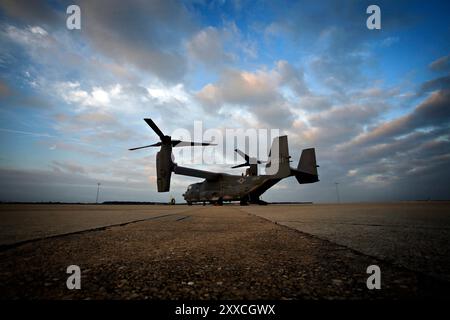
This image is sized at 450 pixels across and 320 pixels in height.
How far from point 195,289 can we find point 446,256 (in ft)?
5.85

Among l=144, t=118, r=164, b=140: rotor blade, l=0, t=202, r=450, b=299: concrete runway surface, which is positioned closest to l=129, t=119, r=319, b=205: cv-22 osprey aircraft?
l=144, t=118, r=164, b=140: rotor blade

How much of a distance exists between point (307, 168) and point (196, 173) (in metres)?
12.5

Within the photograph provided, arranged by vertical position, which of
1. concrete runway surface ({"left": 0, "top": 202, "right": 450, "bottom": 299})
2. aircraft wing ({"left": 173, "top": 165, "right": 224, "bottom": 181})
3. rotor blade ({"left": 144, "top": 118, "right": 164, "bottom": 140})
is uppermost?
rotor blade ({"left": 144, "top": 118, "right": 164, "bottom": 140})

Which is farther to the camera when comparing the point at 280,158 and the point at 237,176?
the point at 237,176

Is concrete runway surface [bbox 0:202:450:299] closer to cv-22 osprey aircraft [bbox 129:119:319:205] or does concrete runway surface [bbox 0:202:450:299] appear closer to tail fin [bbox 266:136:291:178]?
cv-22 osprey aircraft [bbox 129:119:319:205]

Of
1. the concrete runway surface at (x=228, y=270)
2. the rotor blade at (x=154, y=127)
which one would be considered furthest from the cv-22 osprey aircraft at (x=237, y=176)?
the concrete runway surface at (x=228, y=270)

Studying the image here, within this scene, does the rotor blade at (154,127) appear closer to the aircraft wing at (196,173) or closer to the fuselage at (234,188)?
the aircraft wing at (196,173)

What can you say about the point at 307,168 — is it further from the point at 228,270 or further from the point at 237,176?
the point at 228,270

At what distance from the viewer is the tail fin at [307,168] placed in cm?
2269

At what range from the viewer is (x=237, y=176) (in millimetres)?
24453

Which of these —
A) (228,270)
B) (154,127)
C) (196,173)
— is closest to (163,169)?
(154,127)

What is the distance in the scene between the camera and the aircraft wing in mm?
23531

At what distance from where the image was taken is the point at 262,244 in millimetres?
2113
